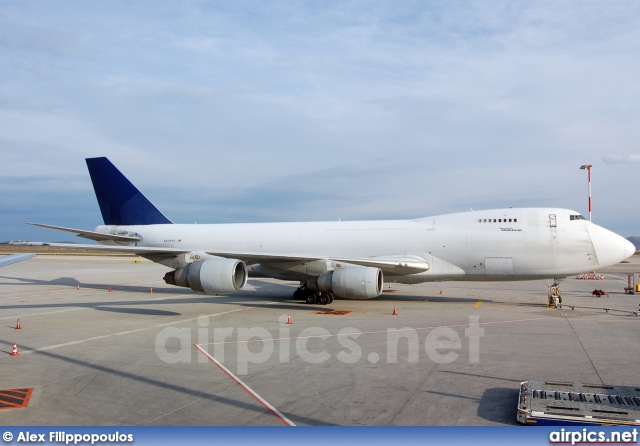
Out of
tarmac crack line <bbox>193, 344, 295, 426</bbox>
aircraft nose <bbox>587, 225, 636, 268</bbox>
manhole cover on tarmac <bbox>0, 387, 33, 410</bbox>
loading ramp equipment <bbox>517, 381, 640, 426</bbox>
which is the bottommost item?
manhole cover on tarmac <bbox>0, 387, 33, 410</bbox>

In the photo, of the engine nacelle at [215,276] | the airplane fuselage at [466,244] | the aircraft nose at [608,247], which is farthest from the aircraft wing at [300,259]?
the aircraft nose at [608,247]

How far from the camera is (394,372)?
9891mm

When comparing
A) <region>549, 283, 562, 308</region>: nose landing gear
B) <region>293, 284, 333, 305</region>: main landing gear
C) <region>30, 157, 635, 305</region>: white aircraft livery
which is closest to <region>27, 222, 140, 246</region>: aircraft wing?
<region>30, 157, 635, 305</region>: white aircraft livery

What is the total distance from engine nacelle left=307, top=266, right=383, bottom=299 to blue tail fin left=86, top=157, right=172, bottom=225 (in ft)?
40.7

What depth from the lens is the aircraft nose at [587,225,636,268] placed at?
61.2ft

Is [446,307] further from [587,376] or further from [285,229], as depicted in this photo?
[587,376]

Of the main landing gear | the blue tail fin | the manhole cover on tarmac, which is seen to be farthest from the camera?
the blue tail fin

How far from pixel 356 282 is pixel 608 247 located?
950 cm

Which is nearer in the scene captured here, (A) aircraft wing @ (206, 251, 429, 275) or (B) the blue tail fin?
(A) aircraft wing @ (206, 251, 429, 275)

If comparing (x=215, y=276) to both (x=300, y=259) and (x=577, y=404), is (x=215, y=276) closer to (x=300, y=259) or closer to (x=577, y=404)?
(x=300, y=259)

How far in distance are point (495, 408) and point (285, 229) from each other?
666 inches

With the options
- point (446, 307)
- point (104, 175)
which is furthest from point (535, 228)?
point (104, 175)

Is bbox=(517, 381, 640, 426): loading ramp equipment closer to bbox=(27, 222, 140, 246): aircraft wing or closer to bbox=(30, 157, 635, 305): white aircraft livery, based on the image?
bbox=(30, 157, 635, 305): white aircraft livery

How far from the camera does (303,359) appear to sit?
1114 cm
